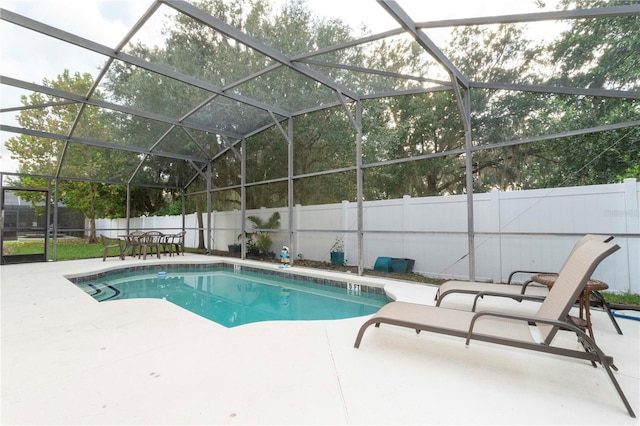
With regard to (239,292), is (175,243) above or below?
above

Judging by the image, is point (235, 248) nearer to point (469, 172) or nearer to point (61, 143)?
point (61, 143)

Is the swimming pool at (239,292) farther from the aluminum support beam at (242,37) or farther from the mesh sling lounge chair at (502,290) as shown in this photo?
the aluminum support beam at (242,37)

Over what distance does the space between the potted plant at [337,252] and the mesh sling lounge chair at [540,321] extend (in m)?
4.77

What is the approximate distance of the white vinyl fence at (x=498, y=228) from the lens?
4016mm

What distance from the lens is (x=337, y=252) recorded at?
296 inches

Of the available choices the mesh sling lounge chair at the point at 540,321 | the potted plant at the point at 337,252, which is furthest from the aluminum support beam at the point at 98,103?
the mesh sling lounge chair at the point at 540,321

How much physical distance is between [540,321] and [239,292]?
17.7 ft

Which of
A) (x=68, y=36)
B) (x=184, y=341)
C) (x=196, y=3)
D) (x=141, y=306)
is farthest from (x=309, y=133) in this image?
(x=184, y=341)

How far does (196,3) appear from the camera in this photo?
13.7 feet

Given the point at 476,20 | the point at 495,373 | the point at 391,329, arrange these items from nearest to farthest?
the point at 495,373, the point at 391,329, the point at 476,20

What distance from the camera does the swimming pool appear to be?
486cm

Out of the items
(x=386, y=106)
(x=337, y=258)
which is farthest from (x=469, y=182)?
(x=337, y=258)

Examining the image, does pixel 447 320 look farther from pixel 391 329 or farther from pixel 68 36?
pixel 68 36

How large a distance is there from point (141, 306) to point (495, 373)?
13.0 feet
